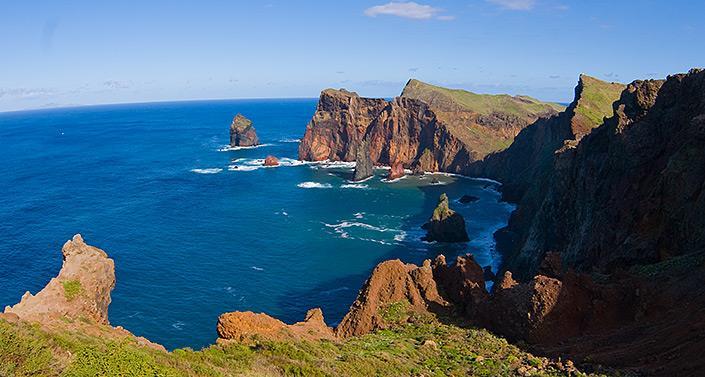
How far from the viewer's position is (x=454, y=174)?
6629 inches

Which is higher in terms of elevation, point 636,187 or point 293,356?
point 636,187

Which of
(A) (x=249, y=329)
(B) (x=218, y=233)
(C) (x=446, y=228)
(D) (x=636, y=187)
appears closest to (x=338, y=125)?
(B) (x=218, y=233)

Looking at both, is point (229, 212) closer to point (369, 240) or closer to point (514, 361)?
point (369, 240)

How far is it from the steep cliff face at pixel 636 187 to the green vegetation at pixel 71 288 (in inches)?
1678

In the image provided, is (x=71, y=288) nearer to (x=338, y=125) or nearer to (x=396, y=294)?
(x=396, y=294)

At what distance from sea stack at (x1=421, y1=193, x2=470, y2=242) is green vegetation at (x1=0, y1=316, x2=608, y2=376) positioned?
58.1 m

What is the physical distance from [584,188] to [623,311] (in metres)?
33.2

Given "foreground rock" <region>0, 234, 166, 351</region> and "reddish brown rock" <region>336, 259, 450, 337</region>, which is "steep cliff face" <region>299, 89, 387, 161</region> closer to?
"reddish brown rock" <region>336, 259, 450, 337</region>

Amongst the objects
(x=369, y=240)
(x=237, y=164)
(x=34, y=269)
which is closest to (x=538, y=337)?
(x=369, y=240)

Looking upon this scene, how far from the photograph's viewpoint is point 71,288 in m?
33.1

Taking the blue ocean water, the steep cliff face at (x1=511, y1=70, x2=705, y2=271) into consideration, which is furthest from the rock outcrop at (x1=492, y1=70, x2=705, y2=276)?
the blue ocean water

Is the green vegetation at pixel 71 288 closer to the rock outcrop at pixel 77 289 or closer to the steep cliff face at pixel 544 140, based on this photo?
the rock outcrop at pixel 77 289

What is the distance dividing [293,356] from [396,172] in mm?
138897

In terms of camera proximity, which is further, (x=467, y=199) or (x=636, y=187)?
(x=467, y=199)
